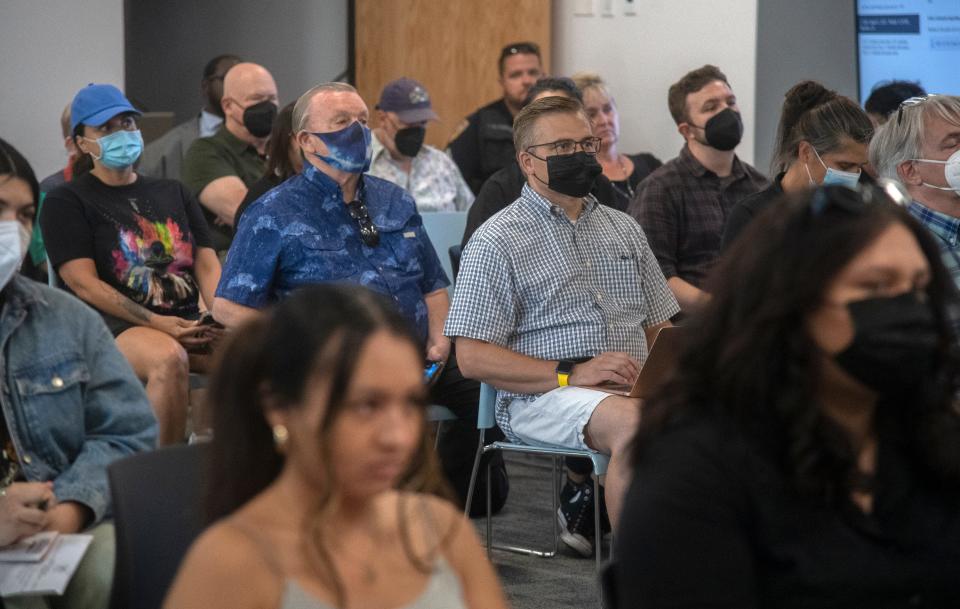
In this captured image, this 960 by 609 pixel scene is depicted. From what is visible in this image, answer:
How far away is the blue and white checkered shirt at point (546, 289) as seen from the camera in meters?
3.42

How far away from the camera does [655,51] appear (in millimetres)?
6535

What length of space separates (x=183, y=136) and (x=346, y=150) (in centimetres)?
259

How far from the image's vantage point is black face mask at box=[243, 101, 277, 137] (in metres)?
5.37

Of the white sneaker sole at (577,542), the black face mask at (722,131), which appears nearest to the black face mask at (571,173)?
the white sneaker sole at (577,542)

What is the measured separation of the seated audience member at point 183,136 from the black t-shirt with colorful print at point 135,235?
167 cm

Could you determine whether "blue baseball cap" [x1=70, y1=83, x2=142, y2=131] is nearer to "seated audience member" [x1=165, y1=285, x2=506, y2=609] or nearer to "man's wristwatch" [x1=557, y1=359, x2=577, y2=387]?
"man's wristwatch" [x1=557, y1=359, x2=577, y2=387]

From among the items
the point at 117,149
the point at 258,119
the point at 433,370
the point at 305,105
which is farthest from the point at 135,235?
the point at 258,119

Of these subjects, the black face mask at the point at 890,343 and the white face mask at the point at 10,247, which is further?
the white face mask at the point at 10,247

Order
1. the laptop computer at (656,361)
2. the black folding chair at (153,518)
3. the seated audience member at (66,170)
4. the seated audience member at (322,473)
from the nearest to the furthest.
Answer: the seated audience member at (322,473) < the black folding chair at (153,518) < the laptop computer at (656,361) < the seated audience member at (66,170)

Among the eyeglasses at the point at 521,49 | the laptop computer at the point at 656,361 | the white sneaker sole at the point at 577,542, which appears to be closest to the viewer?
the laptop computer at the point at 656,361

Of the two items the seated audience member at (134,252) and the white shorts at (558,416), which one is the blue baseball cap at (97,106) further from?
the white shorts at (558,416)

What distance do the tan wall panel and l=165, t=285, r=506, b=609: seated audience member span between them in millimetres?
5599

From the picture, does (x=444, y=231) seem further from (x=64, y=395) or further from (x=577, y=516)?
(x=64, y=395)

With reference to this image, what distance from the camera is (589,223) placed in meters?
3.67
